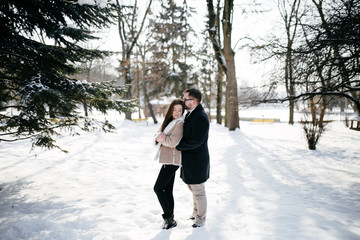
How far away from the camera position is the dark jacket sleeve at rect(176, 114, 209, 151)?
98.3 inches

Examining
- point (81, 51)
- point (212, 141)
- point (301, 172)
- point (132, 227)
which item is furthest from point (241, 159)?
point (81, 51)

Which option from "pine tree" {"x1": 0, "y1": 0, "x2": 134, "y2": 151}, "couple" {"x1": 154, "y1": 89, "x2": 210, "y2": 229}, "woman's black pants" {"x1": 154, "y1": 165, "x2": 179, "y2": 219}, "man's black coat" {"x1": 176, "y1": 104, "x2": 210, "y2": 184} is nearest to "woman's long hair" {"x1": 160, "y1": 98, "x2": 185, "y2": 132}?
"couple" {"x1": 154, "y1": 89, "x2": 210, "y2": 229}

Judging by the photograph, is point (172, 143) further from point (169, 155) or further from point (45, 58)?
point (45, 58)

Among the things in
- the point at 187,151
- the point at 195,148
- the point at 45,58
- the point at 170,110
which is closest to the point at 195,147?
the point at 195,148

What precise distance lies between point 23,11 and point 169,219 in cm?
423

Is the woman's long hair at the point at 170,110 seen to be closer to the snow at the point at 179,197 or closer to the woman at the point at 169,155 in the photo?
the woman at the point at 169,155

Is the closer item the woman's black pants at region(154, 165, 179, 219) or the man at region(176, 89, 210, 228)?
the man at region(176, 89, 210, 228)

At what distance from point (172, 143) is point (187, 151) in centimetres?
26

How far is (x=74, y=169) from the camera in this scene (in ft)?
17.5

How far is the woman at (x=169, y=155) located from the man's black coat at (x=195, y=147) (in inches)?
3.7

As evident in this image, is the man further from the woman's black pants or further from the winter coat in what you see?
the woman's black pants

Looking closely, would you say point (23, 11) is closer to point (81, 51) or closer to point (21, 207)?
point (81, 51)

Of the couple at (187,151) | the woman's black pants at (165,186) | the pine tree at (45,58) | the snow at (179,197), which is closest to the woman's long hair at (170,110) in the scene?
the couple at (187,151)

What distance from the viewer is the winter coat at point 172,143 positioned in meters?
2.56
